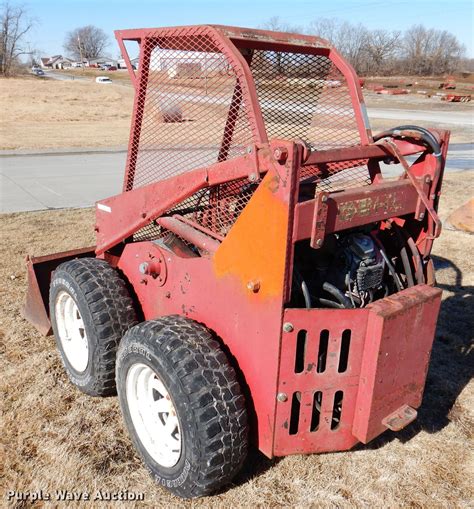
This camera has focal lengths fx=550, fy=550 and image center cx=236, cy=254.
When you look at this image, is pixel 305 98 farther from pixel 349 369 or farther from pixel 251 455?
pixel 251 455

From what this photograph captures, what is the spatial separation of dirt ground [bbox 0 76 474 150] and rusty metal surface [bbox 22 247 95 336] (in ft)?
34.9

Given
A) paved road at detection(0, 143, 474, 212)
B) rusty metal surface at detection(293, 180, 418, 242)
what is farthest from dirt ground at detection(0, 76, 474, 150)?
rusty metal surface at detection(293, 180, 418, 242)

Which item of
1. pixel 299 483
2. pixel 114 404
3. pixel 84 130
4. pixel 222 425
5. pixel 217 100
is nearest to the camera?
pixel 222 425

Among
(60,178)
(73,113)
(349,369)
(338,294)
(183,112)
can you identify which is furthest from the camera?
(73,113)

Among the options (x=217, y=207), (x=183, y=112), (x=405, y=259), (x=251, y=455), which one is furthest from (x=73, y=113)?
(x=251, y=455)

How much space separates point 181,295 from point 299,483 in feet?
3.49

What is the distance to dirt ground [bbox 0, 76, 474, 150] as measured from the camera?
51.4ft

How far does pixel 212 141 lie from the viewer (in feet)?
10.2

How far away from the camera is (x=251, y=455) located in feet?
9.16

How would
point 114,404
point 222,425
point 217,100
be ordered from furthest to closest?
point 114,404 < point 217,100 < point 222,425

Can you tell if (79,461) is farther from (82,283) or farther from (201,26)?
(201,26)

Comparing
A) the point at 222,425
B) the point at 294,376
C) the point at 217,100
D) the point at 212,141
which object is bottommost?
the point at 222,425

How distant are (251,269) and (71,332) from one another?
160 centimetres

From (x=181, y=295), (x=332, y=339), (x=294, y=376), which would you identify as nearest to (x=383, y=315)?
(x=332, y=339)
